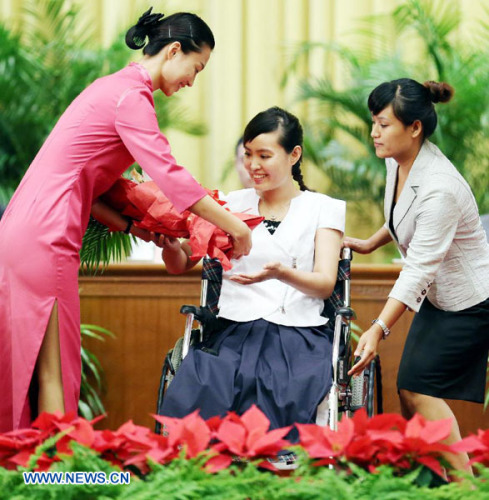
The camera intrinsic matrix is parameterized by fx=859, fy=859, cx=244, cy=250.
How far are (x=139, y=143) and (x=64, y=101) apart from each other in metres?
2.51

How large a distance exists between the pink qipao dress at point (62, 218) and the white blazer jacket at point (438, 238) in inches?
22.5

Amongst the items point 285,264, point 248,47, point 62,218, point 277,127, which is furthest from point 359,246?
point 248,47

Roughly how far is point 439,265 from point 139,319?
1317mm

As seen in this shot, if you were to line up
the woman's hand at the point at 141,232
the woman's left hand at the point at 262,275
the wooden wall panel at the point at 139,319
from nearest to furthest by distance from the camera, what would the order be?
the woman's left hand at the point at 262,275 < the woman's hand at the point at 141,232 < the wooden wall panel at the point at 139,319

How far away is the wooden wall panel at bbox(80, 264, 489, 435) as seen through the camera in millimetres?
3102

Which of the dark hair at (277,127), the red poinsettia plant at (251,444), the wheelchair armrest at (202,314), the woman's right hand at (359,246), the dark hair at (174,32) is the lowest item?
the red poinsettia plant at (251,444)

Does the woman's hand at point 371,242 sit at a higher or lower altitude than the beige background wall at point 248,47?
lower

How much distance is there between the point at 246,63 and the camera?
4984mm

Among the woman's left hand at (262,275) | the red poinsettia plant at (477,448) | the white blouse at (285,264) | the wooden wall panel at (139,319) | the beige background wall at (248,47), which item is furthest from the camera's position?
the beige background wall at (248,47)

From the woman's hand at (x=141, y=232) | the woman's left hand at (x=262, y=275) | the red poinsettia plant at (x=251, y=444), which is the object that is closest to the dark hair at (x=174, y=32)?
the woman's hand at (x=141, y=232)

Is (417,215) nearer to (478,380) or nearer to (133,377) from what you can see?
(478,380)

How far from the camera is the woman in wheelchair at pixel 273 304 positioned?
7.28ft

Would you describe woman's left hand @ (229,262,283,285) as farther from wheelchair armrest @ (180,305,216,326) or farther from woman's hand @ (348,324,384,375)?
woman's hand @ (348,324,384,375)

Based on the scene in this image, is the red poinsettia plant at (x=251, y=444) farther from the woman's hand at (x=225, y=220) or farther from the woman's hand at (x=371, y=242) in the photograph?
the woman's hand at (x=371, y=242)
